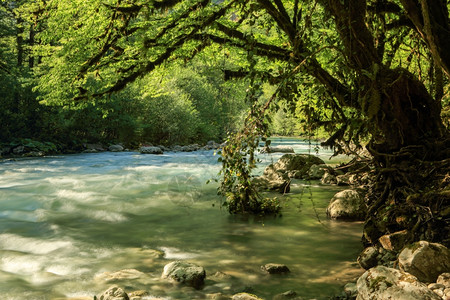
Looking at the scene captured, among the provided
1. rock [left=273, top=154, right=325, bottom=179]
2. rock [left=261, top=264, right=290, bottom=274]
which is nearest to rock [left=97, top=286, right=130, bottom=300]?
rock [left=261, top=264, right=290, bottom=274]

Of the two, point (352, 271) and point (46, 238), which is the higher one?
point (352, 271)

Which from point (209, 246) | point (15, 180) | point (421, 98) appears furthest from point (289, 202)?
point (15, 180)

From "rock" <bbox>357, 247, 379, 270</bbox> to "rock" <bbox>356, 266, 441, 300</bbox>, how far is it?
1.46m

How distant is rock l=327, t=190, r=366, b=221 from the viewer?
329 inches

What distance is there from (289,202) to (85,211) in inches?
223

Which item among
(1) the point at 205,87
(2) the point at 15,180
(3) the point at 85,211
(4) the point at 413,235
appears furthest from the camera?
(1) the point at 205,87

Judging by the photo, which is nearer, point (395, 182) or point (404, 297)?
point (404, 297)

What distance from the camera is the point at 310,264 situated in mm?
5824

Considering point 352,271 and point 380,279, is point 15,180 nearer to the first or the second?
point 352,271

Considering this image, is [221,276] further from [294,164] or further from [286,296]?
[294,164]

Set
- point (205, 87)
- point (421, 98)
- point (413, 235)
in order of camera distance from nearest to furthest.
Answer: point (413, 235) < point (421, 98) < point (205, 87)

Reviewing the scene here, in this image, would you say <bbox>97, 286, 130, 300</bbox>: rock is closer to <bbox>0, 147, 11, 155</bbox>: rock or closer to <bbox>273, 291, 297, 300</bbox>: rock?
<bbox>273, 291, 297, 300</bbox>: rock

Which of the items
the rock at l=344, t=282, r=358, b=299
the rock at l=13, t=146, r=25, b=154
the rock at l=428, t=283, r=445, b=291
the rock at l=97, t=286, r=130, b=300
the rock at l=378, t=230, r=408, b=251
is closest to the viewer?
the rock at l=428, t=283, r=445, b=291

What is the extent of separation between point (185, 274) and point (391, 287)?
2.69 m
